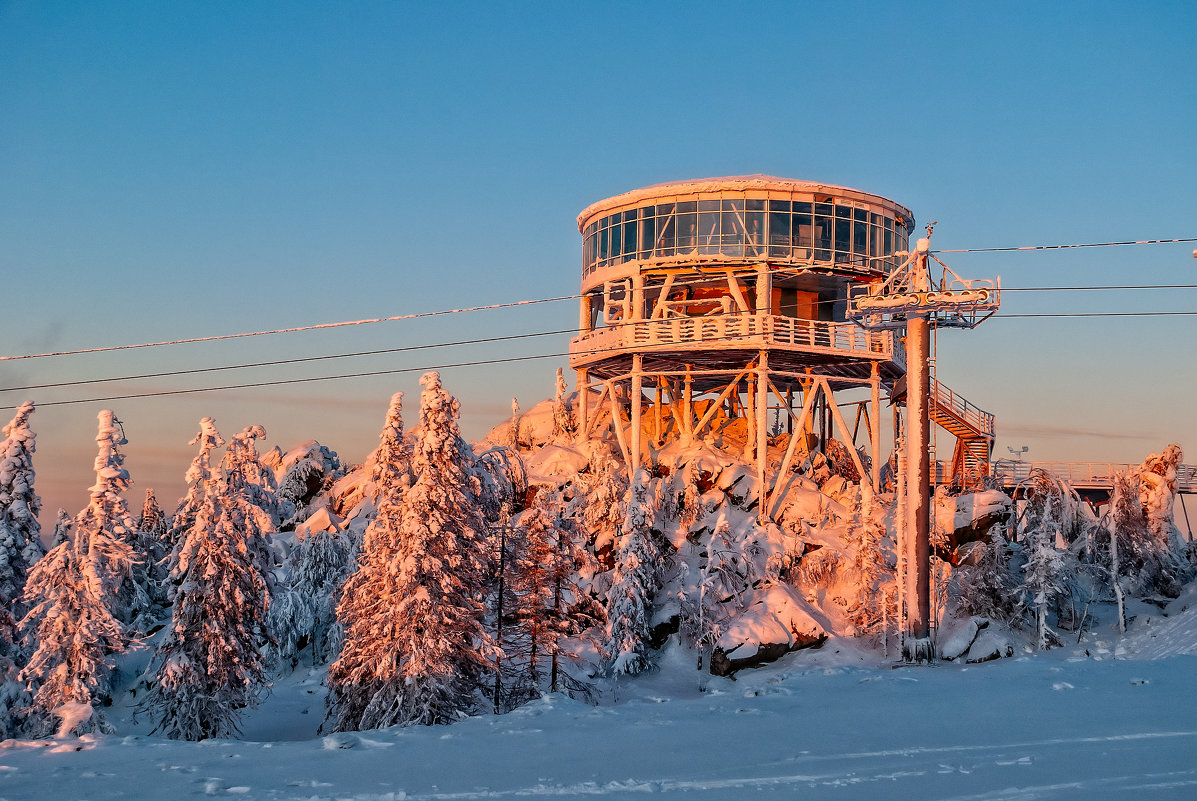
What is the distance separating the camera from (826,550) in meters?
46.0

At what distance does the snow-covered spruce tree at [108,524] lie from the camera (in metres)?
32.9

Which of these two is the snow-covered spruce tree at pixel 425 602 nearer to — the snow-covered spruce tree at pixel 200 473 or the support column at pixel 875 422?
the snow-covered spruce tree at pixel 200 473

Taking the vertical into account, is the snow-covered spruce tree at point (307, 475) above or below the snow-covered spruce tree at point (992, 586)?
above

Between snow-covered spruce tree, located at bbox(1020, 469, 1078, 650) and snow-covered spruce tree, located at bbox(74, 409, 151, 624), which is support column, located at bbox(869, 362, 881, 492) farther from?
snow-covered spruce tree, located at bbox(74, 409, 151, 624)

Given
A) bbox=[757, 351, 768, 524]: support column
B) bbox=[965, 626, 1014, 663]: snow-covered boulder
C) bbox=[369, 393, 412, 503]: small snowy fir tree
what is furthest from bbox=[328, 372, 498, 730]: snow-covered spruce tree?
bbox=[757, 351, 768, 524]: support column

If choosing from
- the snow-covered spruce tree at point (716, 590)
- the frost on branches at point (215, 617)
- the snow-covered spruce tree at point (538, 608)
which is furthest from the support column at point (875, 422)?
the frost on branches at point (215, 617)

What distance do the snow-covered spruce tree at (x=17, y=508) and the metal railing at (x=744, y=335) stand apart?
22.3 m

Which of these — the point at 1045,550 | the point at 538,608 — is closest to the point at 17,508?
the point at 538,608

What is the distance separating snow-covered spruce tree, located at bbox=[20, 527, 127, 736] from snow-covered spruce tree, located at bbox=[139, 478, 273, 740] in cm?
182

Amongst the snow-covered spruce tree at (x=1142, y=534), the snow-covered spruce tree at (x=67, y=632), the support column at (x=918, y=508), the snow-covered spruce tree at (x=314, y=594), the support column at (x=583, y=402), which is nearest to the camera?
the snow-covered spruce tree at (x=67, y=632)

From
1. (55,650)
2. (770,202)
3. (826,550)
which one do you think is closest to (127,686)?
(55,650)

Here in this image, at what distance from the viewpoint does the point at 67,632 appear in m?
32.6

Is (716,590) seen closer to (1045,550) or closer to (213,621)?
(1045,550)

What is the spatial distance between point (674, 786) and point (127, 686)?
43.3m
